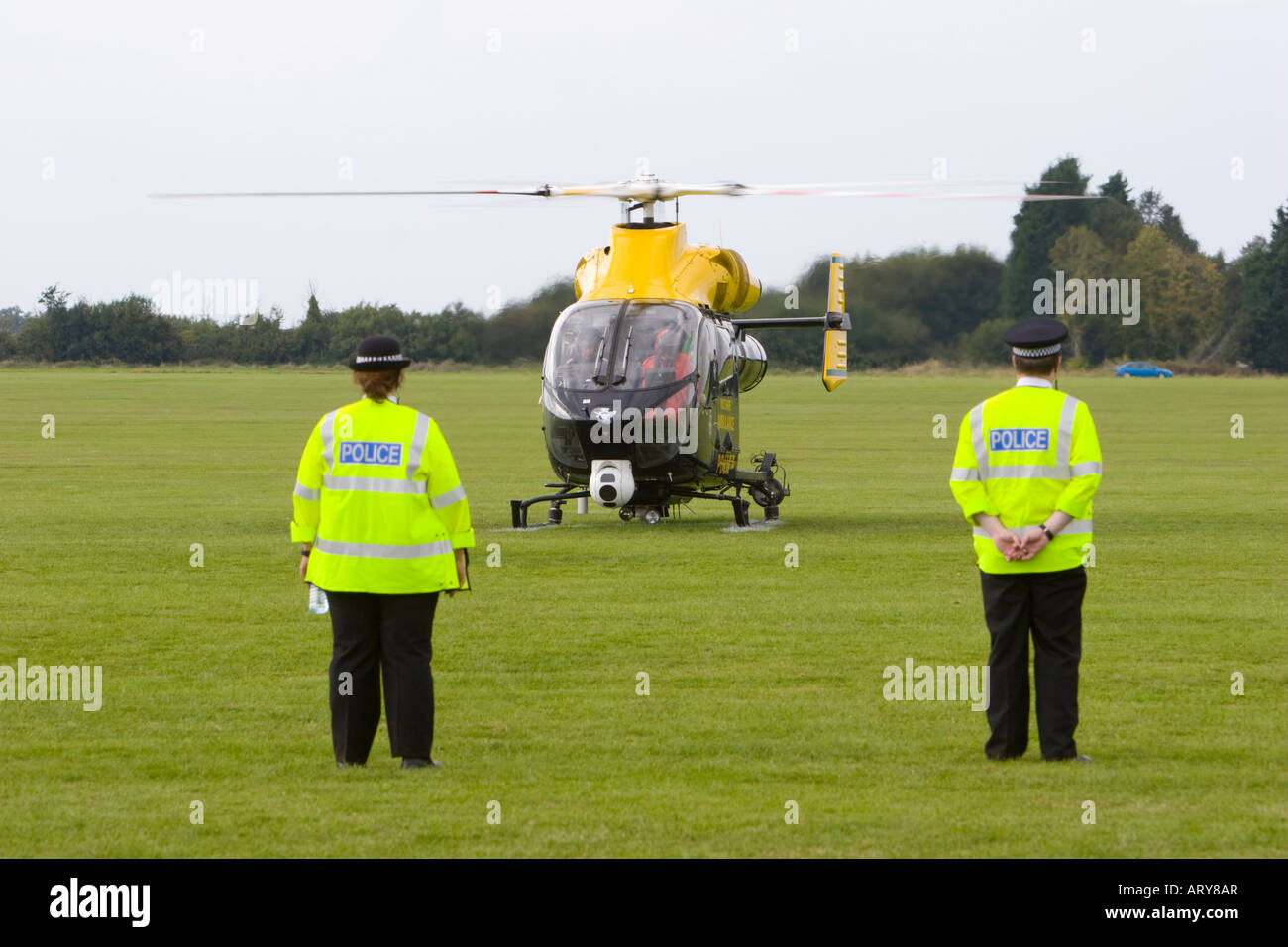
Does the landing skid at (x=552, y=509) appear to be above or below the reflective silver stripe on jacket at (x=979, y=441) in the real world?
below

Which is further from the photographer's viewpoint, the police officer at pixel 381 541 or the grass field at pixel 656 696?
the police officer at pixel 381 541

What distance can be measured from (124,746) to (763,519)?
14213 mm

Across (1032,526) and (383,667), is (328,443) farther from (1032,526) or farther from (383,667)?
(1032,526)

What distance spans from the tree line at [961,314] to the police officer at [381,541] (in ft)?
75.1

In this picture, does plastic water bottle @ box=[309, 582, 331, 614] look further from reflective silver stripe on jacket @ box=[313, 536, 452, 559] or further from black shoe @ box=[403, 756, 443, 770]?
black shoe @ box=[403, 756, 443, 770]

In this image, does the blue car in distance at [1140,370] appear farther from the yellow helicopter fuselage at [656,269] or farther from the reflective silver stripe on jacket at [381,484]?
the reflective silver stripe on jacket at [381,484]

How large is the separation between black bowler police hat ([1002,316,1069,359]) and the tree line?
21795 millimetres

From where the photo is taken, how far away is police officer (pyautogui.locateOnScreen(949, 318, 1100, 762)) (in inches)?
320

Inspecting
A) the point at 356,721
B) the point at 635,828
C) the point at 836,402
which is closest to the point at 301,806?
the point at 356,721

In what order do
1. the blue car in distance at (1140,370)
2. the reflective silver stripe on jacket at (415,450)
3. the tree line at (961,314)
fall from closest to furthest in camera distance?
1. the reflective silver stripe on jacket at (415,450)
2. the tree line at (961,314)
3. the blue car in distance at (1140,370)

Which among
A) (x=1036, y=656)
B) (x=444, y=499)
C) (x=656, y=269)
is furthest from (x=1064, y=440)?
(x=656, y=269)

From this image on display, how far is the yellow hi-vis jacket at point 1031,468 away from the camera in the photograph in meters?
8.12

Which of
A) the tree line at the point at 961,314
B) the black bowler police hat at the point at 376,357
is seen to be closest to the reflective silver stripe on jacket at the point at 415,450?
the black bowler police hat at the point at 376,357

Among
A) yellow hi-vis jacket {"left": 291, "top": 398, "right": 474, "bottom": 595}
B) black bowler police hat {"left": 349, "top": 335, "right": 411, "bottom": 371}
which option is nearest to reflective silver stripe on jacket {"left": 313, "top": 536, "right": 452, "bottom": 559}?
yellow hi-vis jacket {"left": 291, "top": 398, "right": 474, "bottom": 595}
